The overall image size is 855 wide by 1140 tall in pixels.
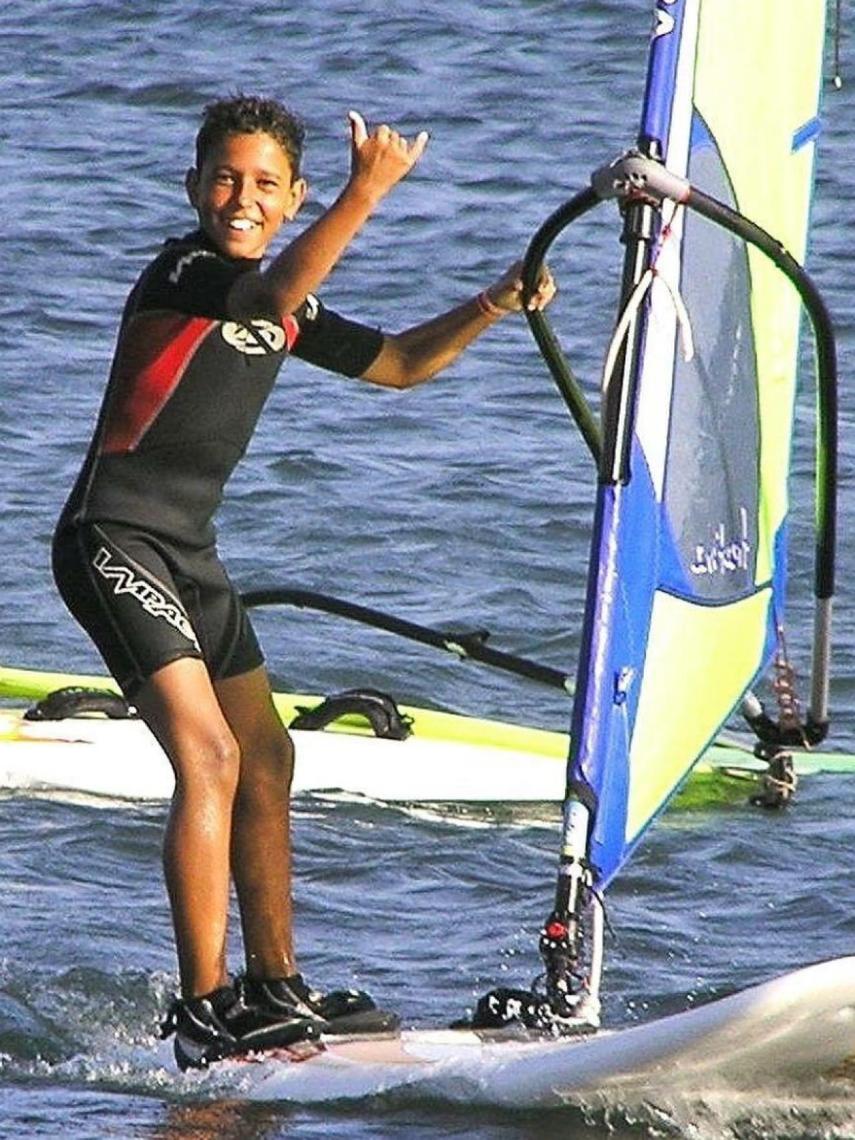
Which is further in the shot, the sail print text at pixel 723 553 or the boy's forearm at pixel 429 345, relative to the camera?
the sail print text at pixel 723 553

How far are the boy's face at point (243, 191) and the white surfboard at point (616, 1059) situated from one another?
1.38m

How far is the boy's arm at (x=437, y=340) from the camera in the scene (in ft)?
16.8

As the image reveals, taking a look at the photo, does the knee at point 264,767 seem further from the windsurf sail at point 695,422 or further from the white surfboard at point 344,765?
the white surfboard at point 344,765

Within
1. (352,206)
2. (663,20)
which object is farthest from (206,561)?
(663,20)

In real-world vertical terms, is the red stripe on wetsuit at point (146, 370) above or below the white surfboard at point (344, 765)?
above

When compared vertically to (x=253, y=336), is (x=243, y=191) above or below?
above

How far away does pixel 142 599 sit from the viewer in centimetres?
486

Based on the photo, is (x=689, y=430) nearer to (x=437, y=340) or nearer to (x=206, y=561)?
(x=437, y=340)

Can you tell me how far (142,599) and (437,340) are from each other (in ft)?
2.49

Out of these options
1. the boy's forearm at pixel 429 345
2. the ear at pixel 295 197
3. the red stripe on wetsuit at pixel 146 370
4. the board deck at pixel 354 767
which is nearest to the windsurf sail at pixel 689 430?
the boy's forearm at pixel 429 345

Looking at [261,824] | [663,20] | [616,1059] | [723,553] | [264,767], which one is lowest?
[616,1059]

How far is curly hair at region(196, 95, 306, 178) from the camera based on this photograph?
4.81m

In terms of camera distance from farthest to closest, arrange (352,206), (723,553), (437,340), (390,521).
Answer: (390,521) < (723,553) < (437,340) < (352,206)

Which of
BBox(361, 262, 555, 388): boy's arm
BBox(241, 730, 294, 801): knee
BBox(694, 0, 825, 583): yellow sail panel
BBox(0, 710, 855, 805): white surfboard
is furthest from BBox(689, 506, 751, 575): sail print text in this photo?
BBox(0, 710, 855, 805): white surfboard
